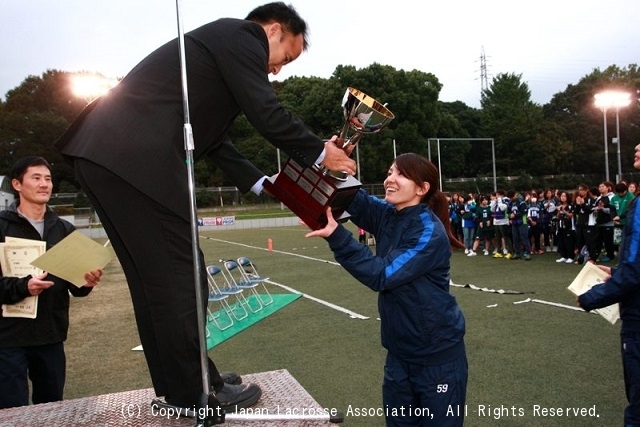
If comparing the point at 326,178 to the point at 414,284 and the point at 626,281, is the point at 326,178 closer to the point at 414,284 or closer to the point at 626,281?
the point at 414,284

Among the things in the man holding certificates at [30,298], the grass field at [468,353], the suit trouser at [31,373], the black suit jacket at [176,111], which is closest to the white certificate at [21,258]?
the man holding certificates at [30,298]

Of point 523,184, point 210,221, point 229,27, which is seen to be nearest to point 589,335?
point 229,27

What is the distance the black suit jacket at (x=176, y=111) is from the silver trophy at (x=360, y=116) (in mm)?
215

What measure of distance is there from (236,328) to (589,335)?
5.08 metres

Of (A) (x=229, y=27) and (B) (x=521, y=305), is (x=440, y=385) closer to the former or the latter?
(A) (x=229, y=27)

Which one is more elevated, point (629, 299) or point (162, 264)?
point (162, 264)

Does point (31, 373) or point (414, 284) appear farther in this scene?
point (31, 373)

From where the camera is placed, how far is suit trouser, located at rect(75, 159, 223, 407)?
220cm

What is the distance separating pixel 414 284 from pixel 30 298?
242 cm

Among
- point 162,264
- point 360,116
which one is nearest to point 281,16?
point 360,116

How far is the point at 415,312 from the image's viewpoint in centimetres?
283

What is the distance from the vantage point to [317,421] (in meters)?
2.44

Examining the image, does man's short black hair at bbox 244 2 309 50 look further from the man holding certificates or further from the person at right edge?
the person at right edge

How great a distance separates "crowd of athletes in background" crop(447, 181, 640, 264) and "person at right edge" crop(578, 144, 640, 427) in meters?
8.99
